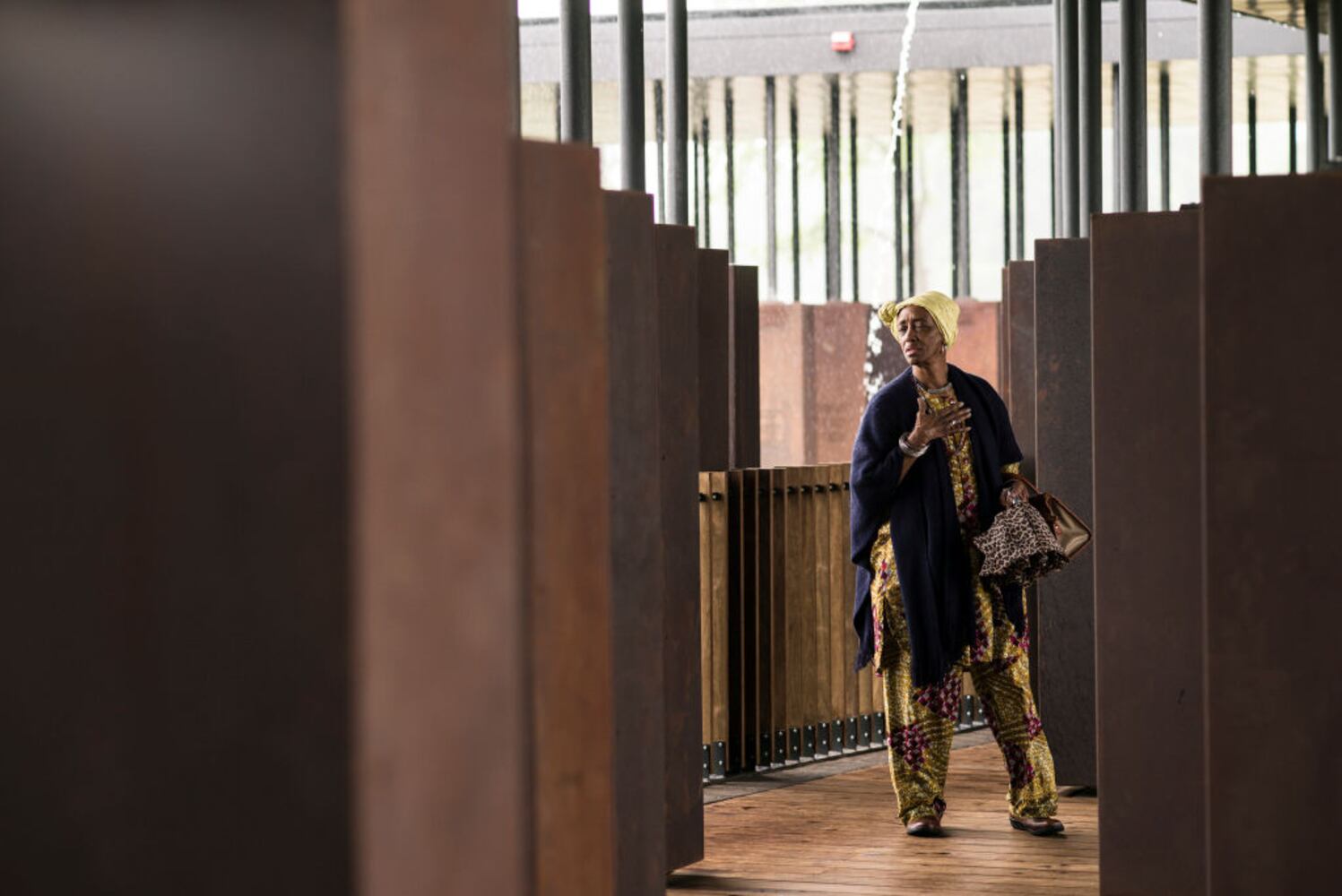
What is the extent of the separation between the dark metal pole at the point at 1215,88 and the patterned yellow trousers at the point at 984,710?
2.00m

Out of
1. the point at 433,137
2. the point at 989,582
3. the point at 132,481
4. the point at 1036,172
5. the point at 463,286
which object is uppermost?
the point at 1036,172

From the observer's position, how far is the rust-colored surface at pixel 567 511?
2.68 metres

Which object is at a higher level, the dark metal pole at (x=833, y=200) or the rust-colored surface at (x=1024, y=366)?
the dark metal pole at (x=833, y=200)

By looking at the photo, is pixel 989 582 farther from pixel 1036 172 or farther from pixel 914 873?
pixel 1036 172

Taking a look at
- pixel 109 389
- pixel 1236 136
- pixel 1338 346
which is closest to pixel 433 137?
pixel 109 389

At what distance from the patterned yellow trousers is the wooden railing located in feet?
3.48

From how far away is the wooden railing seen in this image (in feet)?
22.7

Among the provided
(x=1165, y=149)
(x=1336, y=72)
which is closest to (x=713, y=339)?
(x=1336, y=72)

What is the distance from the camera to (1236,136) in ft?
52.5

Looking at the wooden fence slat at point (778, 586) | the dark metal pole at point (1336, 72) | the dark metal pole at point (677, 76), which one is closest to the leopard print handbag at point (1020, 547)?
the wooden fence slat at point (778, 586)

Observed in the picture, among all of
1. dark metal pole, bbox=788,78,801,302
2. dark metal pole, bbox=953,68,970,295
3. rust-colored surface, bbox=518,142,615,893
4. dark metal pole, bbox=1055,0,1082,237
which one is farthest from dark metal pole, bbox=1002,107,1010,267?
rust-colored surface, bbox=518,142,615,893

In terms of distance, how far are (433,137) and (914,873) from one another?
4.38m

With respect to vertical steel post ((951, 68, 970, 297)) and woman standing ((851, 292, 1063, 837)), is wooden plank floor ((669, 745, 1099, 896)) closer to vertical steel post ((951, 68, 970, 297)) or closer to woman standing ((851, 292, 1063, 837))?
woman standing ((851, 292, 1063, 837))

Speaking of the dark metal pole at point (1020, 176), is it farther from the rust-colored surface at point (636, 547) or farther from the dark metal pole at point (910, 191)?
the rust-colored surface at point (636, 547)
